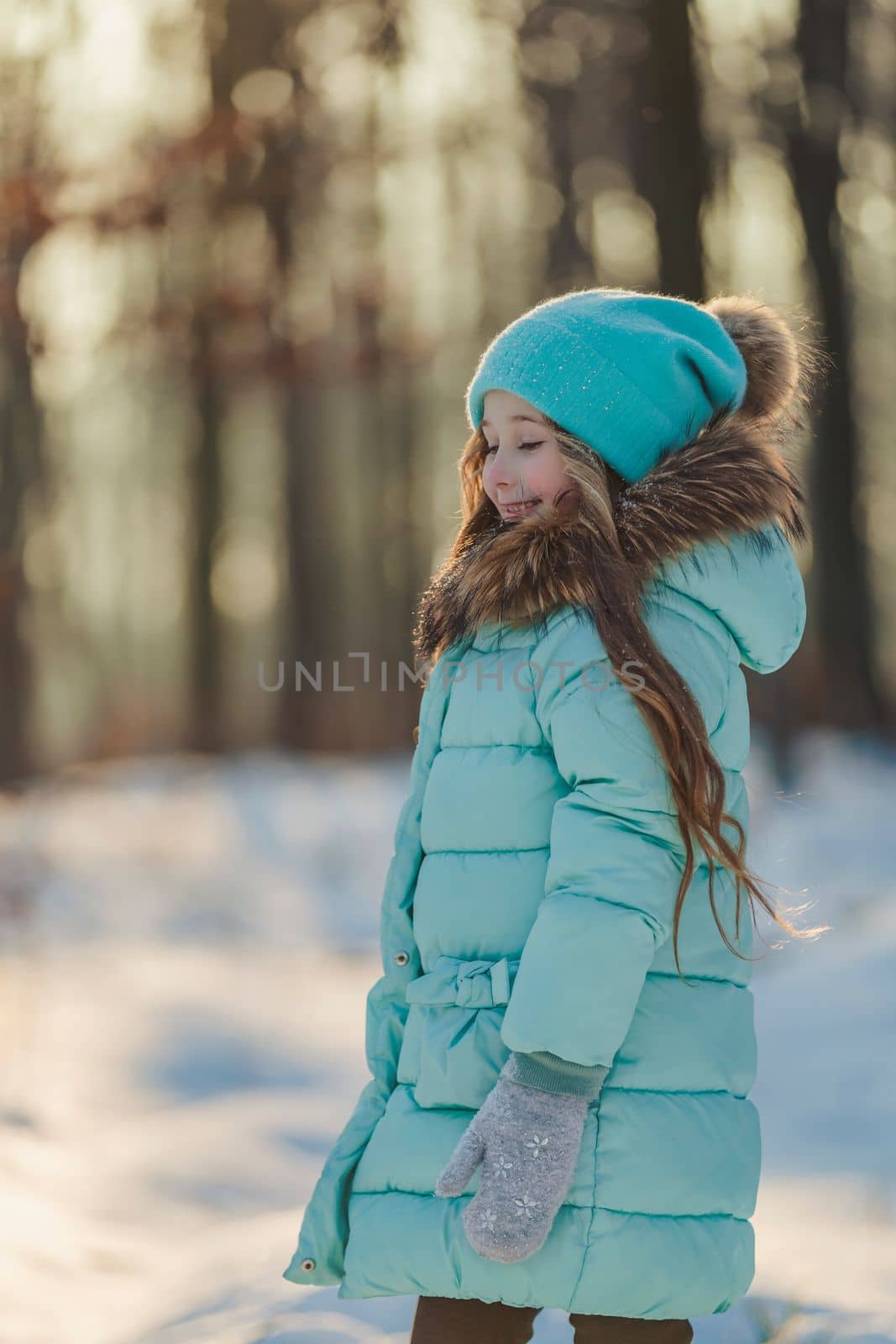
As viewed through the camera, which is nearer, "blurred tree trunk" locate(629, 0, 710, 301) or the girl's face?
the girl's face

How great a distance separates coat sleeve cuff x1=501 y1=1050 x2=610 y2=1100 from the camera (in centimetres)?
167

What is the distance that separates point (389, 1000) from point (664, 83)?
8.95m

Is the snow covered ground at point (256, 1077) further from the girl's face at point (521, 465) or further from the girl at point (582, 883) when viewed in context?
the girl's face at point (521, 465)

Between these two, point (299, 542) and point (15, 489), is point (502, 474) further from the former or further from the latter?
point (299, 542)

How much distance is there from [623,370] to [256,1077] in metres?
3.44

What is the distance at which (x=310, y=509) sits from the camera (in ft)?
46.8

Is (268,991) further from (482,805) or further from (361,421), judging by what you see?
(361,421)

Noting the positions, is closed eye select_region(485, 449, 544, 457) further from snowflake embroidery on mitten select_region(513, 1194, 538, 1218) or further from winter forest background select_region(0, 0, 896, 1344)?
winter forest background select_region(0, 0, 896, 1344)

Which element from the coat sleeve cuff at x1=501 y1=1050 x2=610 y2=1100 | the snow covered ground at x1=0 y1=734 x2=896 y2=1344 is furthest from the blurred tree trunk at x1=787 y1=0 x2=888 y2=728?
the coat sleeve cuff at x1=501 y1=1050 x2=610 y2=1100

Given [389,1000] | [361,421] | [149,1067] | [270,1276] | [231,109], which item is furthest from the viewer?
[361,421]

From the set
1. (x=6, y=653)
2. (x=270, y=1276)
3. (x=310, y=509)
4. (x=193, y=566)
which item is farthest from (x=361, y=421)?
(x=270, y=1276)

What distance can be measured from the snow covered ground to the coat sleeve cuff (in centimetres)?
105

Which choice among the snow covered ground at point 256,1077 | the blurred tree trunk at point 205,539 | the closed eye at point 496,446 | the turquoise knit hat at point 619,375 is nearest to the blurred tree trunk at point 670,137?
the snow covered ground at point 256,1077

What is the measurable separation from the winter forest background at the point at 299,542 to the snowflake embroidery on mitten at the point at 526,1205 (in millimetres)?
1004
